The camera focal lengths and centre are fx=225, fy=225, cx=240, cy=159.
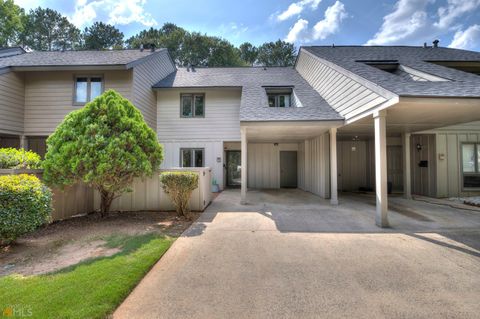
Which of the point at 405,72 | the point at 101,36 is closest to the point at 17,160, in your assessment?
the point at 405,72

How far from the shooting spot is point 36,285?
257cm

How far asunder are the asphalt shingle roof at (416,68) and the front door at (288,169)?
5516 mm

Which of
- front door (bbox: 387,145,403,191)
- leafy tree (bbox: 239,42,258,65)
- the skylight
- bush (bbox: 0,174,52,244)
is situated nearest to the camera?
bush (bbox: 0,174,52,244)

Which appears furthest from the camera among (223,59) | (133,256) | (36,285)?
(223,59)

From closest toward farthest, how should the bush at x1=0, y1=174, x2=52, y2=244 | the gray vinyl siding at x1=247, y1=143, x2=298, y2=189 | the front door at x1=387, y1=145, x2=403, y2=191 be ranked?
the bush at x1=0, y1=174, x2=52, y2=244
the front door at x1=387, y1=145, x2=403, y2=191
the gray vinyl siding at x1=247, y1=143, x2=298, y2=189

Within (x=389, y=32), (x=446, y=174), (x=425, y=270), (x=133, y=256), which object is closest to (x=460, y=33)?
(x=389, y=32)

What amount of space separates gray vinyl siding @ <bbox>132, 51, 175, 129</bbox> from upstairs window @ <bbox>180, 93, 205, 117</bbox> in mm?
1351

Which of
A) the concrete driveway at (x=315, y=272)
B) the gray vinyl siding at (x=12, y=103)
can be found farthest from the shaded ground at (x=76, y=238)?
the gray vinyl siding at (x=12, y=103)

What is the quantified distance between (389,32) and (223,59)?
18.4 m

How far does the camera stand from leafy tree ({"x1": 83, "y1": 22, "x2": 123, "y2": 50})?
31.5m

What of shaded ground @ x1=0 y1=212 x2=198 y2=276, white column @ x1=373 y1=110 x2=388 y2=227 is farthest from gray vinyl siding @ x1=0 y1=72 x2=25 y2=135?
white column @ x1=373 y1=110 x2=388 y2=227

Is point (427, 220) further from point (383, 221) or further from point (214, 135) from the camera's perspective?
point (214, 135)

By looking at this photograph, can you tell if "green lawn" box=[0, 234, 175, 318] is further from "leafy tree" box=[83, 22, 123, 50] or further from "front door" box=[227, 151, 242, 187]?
"leafy tree" box=[83, 22, 123, 50]

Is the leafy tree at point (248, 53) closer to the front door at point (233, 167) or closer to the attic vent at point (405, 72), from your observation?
the front door at point (233, 167)
